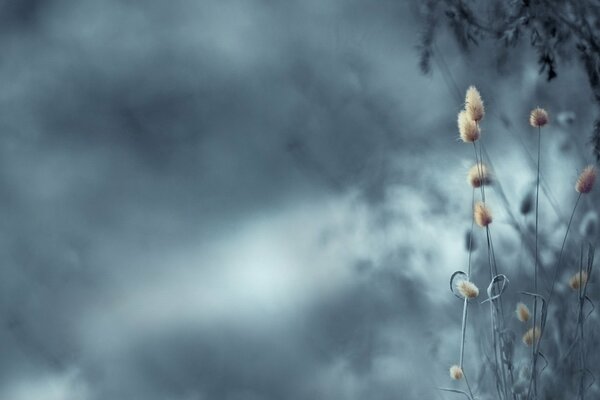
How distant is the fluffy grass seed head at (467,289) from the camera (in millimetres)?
3184

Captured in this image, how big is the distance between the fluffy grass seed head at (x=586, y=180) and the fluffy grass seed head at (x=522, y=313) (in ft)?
1.46

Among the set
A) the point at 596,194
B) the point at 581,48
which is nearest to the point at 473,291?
the point at 596,194

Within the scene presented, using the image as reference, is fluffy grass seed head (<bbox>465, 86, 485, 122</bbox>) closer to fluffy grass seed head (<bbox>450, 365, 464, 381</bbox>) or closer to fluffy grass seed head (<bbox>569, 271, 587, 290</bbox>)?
fluffy grass seed head (<bbox>569, 271, 587, 290</bbox>)

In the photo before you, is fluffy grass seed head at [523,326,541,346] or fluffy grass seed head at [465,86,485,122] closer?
fluffy grass seed head at [523,326,541,346]

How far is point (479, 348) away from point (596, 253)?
1.86 feet

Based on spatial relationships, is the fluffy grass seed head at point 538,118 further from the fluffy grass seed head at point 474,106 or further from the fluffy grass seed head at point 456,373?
the fluffy grass seed head at point 456,373

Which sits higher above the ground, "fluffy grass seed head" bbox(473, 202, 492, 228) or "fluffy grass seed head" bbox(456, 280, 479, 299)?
"fluffy grass seed head" bbox(473, 202, 492, 228)

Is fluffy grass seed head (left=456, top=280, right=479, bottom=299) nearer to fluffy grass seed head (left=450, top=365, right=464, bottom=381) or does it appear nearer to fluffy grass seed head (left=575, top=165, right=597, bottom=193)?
fluffy grass seed head (left=450, top=365, right=464, bottom=381)

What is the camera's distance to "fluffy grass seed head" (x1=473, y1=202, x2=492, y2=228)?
317 cm

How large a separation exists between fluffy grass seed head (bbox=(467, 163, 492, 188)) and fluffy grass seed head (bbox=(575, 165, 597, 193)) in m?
0.31

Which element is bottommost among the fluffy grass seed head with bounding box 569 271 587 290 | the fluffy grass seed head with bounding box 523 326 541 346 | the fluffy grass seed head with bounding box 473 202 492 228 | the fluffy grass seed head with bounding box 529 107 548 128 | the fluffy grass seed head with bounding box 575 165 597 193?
the fluffy grass seed head with bounding box 523 326 541 346

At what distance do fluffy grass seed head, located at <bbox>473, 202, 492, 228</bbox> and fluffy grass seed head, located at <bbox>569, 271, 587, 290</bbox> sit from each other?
0.35 m

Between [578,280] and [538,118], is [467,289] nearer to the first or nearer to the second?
[578,280]

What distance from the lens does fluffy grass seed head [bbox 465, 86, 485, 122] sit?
3.24 metres
